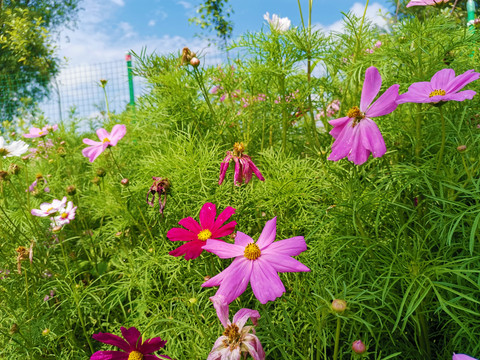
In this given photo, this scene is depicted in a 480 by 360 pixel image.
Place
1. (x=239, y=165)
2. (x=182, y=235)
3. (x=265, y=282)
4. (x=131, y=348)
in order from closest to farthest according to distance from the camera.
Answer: (x=265, y=282) → (x=131, y=348) → (x=182, y=235) → (x=239, y=165)

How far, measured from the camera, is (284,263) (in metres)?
0.54

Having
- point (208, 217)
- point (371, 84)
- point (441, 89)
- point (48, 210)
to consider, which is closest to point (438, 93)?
point (441, 89)

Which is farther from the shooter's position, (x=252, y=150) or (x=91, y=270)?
(x=252, y=150)

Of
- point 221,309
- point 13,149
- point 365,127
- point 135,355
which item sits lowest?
point 135,355

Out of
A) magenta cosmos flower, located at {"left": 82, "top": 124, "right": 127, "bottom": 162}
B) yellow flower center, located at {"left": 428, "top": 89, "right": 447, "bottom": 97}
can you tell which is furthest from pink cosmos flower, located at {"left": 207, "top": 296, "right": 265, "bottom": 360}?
magenta cosmos flower, located at {"left": 82, "top": 124, "right": 127, "bottom": 162}

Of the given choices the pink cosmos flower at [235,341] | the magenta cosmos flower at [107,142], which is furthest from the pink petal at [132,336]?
the magenta cosmos flower at [107,142]

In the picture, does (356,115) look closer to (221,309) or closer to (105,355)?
(221,309)

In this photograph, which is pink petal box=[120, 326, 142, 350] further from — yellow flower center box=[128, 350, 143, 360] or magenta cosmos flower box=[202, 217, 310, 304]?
magenta cosmos flower box=[202, 217, 310, 304]

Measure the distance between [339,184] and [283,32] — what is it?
1.97 ft

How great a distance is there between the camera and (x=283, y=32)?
48.3 inches

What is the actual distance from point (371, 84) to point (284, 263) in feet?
1.11

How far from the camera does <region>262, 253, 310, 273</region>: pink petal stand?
53 centimetres

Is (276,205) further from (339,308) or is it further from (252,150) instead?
(339,308)

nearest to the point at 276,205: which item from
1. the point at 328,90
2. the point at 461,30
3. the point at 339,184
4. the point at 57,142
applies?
the point at 339,184
